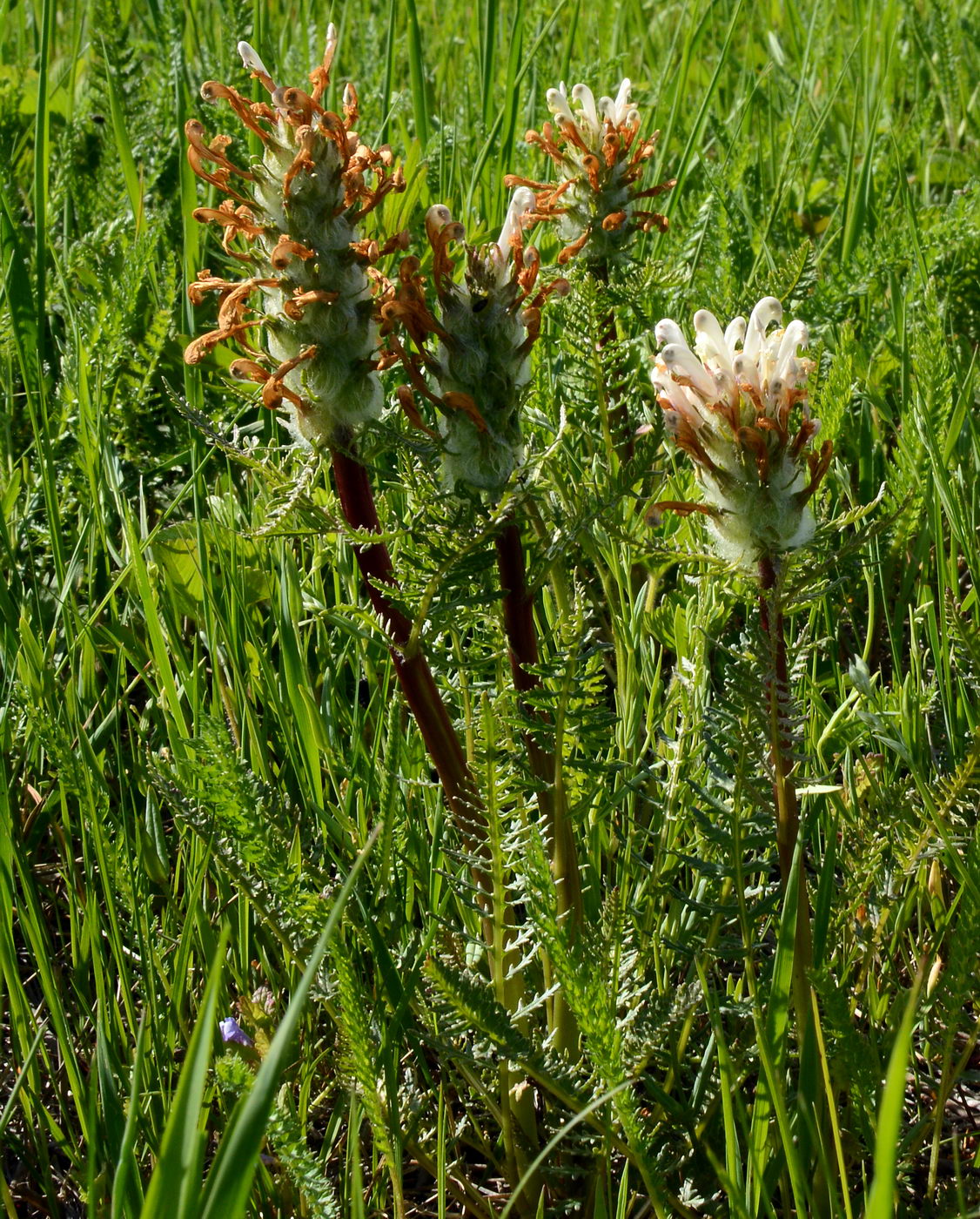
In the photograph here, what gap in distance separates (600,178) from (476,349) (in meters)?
1.10

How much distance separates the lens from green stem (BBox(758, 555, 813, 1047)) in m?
1.21

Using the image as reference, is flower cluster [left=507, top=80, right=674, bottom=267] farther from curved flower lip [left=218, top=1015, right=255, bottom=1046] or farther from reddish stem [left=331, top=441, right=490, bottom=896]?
curved flower lip [left=218, top=1015, right=255, bottom=1046]

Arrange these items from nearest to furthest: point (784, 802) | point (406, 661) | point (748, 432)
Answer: point (748, 432) → point (784, 802) → point (406, 661)

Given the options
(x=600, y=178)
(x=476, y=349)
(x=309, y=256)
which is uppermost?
(x=600, y=178)

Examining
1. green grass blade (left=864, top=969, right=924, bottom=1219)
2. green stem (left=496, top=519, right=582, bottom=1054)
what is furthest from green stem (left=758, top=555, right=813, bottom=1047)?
green grass blade (left=864, top=969, right=924, bottom=1219)

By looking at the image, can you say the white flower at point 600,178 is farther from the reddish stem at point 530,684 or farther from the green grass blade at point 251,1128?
the green grass blade at point 251,1128

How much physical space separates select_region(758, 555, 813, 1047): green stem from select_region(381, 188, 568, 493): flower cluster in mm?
291

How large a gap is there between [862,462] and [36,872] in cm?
163

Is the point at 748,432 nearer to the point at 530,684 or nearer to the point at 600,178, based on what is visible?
the point at 530,684

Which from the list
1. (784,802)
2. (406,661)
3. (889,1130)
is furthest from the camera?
(406,661)

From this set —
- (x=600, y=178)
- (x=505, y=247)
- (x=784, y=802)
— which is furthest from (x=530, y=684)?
(x=600, y=178)

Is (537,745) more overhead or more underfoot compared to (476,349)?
more underfoot

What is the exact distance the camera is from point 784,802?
1.25 m

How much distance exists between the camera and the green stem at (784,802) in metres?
1.21
